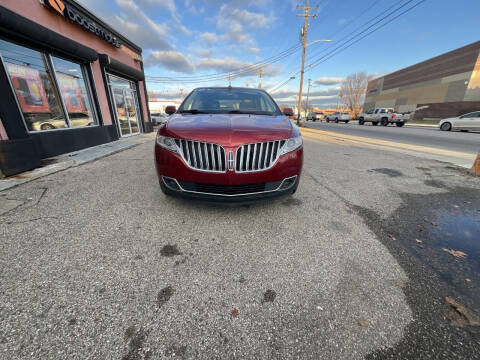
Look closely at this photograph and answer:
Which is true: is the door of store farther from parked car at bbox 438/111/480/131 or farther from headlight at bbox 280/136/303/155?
parked car at bbox 438/111/480/131

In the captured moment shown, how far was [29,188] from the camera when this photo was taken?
3.44 meters

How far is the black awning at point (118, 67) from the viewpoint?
7.48 meters

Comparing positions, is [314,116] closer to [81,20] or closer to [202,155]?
[81,20]

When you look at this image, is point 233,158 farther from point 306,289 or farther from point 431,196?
point 431,196

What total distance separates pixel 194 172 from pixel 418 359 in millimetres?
2107

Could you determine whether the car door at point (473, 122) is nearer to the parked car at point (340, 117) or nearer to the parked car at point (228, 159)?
the parked car at point (340, 117)

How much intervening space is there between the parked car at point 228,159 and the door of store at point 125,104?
26.8 ft

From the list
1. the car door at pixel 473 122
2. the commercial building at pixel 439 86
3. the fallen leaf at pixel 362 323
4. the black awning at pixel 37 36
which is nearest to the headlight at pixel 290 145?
the fallen leaf at pixel 362 323

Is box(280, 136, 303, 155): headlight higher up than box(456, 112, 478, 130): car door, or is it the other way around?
box(280, 136, 303, 155): headlight

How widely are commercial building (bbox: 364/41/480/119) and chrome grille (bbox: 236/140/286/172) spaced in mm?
43112

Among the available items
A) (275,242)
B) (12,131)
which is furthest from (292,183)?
(12,131)

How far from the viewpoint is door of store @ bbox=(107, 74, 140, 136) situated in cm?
875

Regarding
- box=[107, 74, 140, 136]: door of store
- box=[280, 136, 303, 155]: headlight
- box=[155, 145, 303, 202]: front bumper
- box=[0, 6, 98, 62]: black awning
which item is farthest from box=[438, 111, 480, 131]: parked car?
box=[0, 6, 98, 62]: black awning

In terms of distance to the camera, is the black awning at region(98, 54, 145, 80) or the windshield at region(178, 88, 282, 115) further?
the black awning at region(98, 54, 145, 80)
